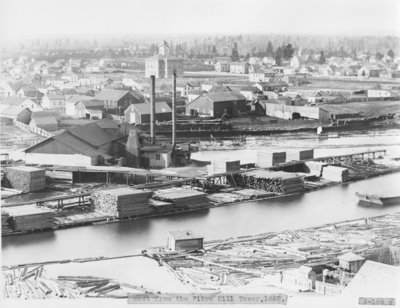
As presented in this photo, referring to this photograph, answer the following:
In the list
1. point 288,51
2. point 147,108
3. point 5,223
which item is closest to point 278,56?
point 288,51

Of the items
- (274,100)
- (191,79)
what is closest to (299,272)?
(191,79)

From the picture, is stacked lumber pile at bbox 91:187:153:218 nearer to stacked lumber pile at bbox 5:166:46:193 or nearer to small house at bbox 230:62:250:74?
stacked lumber pile at bbox 5:166:46:193

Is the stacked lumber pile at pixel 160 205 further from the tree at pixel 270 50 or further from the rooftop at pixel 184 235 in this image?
the tree at pixel 270 50

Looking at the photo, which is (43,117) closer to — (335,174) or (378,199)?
(335,174)

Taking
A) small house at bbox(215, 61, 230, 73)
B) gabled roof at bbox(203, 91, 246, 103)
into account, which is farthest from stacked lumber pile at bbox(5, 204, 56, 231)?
gabled roof at bbox(203, 91, 246, 103)

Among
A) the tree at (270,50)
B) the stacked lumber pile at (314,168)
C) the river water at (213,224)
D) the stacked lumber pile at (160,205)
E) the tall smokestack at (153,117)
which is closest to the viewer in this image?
the river water at (213,224)

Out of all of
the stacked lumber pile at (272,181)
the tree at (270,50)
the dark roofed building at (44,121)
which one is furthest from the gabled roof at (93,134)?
the tree at (270,50)
